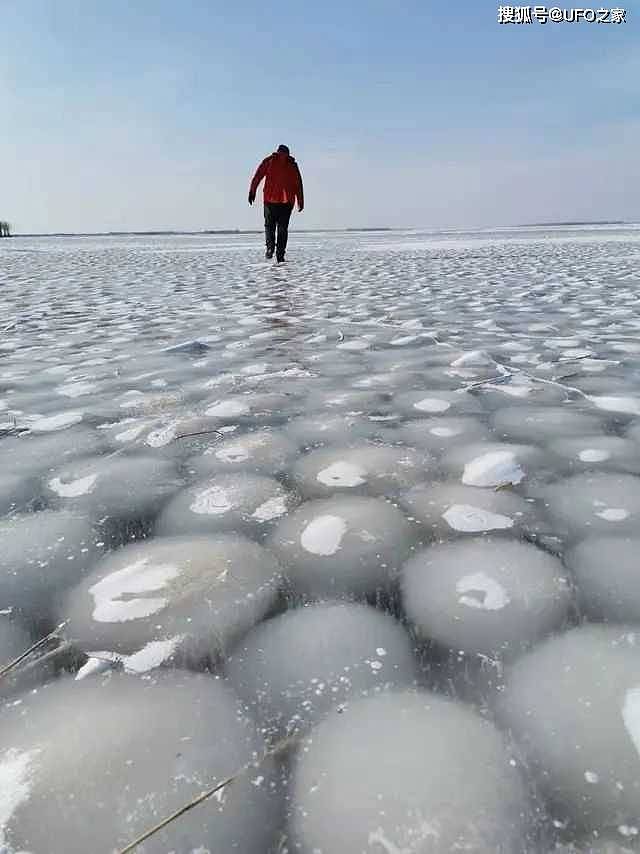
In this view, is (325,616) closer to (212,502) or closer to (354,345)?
(212,502)

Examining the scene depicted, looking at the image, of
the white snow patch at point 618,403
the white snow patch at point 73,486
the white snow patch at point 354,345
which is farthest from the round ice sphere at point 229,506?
the white snow patch at point 354,345

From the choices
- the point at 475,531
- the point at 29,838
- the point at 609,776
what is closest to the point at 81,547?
the point at 29,838

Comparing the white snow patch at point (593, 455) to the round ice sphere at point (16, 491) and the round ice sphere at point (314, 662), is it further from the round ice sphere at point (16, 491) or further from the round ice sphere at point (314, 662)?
the round ice sphere at point (16, 491)

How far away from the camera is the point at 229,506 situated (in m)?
1.23

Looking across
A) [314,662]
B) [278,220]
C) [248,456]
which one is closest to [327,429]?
[248,456]

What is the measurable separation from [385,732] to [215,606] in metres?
0.33

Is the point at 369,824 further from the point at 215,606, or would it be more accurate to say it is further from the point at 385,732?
the point at 215,606

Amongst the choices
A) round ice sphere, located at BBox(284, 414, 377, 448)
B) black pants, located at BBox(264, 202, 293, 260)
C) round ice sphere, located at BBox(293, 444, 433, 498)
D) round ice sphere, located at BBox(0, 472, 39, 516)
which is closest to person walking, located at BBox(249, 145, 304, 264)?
black pants, located at BBox(264, 202, 293, 260)

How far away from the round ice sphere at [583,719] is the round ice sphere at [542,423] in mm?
826

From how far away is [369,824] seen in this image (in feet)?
1.89

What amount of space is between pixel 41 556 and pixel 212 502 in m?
0.34

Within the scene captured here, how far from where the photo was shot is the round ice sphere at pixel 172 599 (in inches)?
32.9

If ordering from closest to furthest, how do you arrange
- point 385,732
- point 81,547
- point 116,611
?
point 385,732, point 116,611, point 81,547

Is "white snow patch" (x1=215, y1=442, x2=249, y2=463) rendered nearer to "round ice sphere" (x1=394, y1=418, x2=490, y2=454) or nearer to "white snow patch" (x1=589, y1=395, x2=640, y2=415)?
"round ice sphere" (x1=394, y1=418, x2=490, y2=454)
